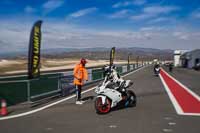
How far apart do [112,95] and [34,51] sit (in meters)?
4.05

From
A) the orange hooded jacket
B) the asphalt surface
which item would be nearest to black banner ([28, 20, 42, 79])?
the orange hooded jacket

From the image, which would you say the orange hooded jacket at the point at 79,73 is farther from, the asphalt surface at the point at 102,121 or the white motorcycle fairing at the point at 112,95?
the white motorcycle fairing at the point at 112,95

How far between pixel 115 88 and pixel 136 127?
7.99 feet

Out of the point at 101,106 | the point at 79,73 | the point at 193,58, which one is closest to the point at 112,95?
the point at 101,106

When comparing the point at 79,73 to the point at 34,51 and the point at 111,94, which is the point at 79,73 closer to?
the point at 34,51

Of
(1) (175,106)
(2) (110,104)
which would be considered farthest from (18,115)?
(1) (175,106)

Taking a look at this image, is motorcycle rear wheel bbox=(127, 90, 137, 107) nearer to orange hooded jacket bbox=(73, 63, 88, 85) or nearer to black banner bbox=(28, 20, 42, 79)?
orange hooded jacket bbox=(73, 63, 88, 85)

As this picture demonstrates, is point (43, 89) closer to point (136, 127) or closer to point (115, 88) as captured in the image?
point (115, 88)

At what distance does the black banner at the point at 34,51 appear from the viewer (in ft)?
34.7

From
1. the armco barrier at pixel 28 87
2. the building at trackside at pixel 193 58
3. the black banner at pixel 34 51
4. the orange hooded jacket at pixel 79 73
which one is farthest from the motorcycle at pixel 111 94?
the building at trackside at pixel 193 58

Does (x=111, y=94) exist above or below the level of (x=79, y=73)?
below

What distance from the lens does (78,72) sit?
10.4 metres

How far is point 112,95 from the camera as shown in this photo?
8562mm

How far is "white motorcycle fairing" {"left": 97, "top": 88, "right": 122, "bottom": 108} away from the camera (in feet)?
27.4
